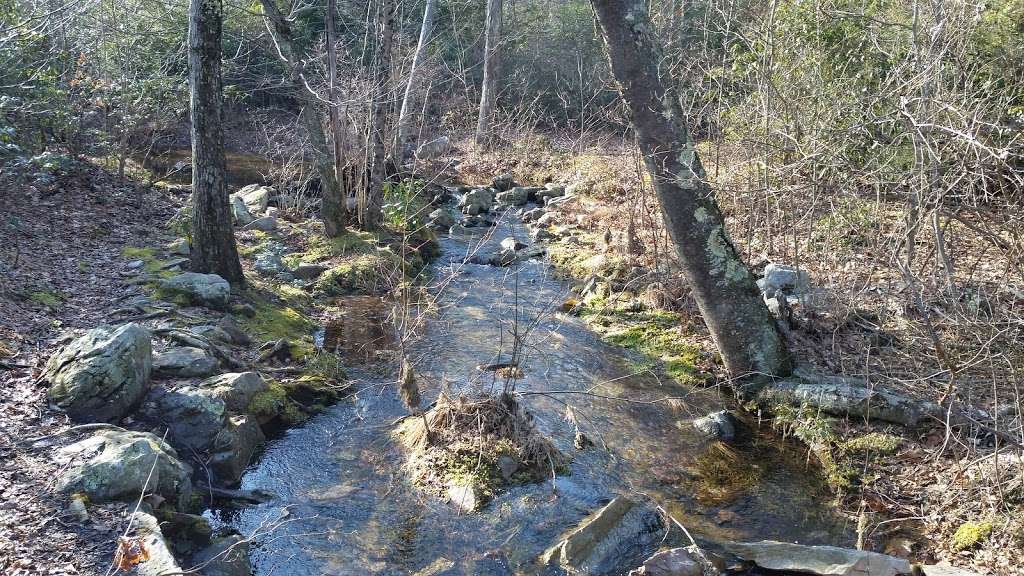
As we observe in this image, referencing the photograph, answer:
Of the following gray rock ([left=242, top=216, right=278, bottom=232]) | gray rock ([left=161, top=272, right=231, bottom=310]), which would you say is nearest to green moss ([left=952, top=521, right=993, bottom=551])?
gray rock ([left=161, top=272, right=231, bottom=310])

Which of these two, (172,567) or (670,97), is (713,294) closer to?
(670,97)

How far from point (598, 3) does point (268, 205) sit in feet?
28.2

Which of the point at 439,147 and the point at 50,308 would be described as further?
the point at 439,147

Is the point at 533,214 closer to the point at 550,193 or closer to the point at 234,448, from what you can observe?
the point at 550,193

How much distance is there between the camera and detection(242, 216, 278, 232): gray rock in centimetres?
1107

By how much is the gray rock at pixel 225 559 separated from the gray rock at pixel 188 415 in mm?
1125

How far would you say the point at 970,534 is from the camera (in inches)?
173

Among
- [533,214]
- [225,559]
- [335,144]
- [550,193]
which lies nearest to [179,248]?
[335,144]

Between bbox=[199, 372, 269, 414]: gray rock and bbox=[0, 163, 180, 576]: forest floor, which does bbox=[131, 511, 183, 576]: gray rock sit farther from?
bbox=[199, 372, 269, 414]: gray rock

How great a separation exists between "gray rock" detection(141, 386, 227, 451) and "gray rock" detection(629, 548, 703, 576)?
126 inches

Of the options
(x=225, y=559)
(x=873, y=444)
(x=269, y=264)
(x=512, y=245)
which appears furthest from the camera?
(x=512, y=245)

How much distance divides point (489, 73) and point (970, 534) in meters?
20.2

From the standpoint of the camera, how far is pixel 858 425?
5.85 metres

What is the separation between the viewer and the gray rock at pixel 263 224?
11.1 meters
